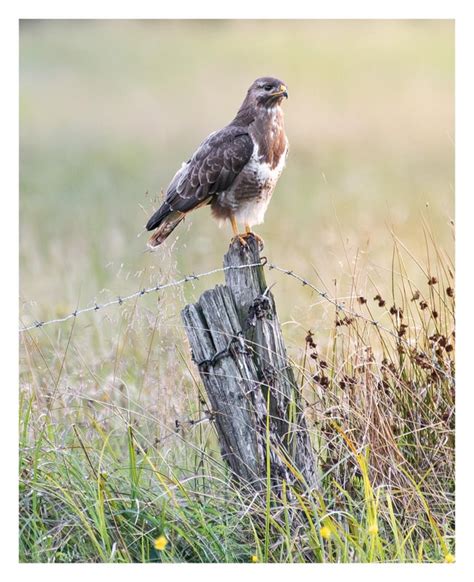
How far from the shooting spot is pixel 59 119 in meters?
6.33

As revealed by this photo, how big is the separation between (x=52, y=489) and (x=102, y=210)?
10.6ft

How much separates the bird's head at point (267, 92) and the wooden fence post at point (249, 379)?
104cm

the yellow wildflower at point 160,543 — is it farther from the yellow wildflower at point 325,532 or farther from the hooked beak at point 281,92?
the hooked beak at point 281,92

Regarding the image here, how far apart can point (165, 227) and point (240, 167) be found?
1.51 feet

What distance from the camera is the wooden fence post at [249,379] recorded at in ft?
12.7

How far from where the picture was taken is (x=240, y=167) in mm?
4637

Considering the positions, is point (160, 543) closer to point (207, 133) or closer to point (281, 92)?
point (281, 92)

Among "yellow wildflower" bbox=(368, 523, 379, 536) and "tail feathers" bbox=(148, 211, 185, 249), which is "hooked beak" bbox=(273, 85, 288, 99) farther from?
"yellow wildflower" bbox=(368, 523, 379, 536)

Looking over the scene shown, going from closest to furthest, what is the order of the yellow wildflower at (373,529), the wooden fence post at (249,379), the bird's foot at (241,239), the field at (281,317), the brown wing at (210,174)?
the yellow wildflower at (373,529) < the wooden fence post at (249,379) < the field at (281,317) < the bird's foot at (241,239) < the brown wing at (210,174)

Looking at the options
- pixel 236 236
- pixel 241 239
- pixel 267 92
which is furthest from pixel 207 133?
pixel 241 239

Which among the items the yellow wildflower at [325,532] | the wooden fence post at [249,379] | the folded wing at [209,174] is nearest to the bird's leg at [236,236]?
the folded wing at [209,174]

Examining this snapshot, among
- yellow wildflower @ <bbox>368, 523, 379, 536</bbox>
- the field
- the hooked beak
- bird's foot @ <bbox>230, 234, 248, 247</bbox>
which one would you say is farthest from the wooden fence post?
the hooked beak

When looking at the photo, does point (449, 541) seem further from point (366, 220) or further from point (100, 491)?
point (366, 220)

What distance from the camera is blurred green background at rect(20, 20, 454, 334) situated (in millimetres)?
4711
